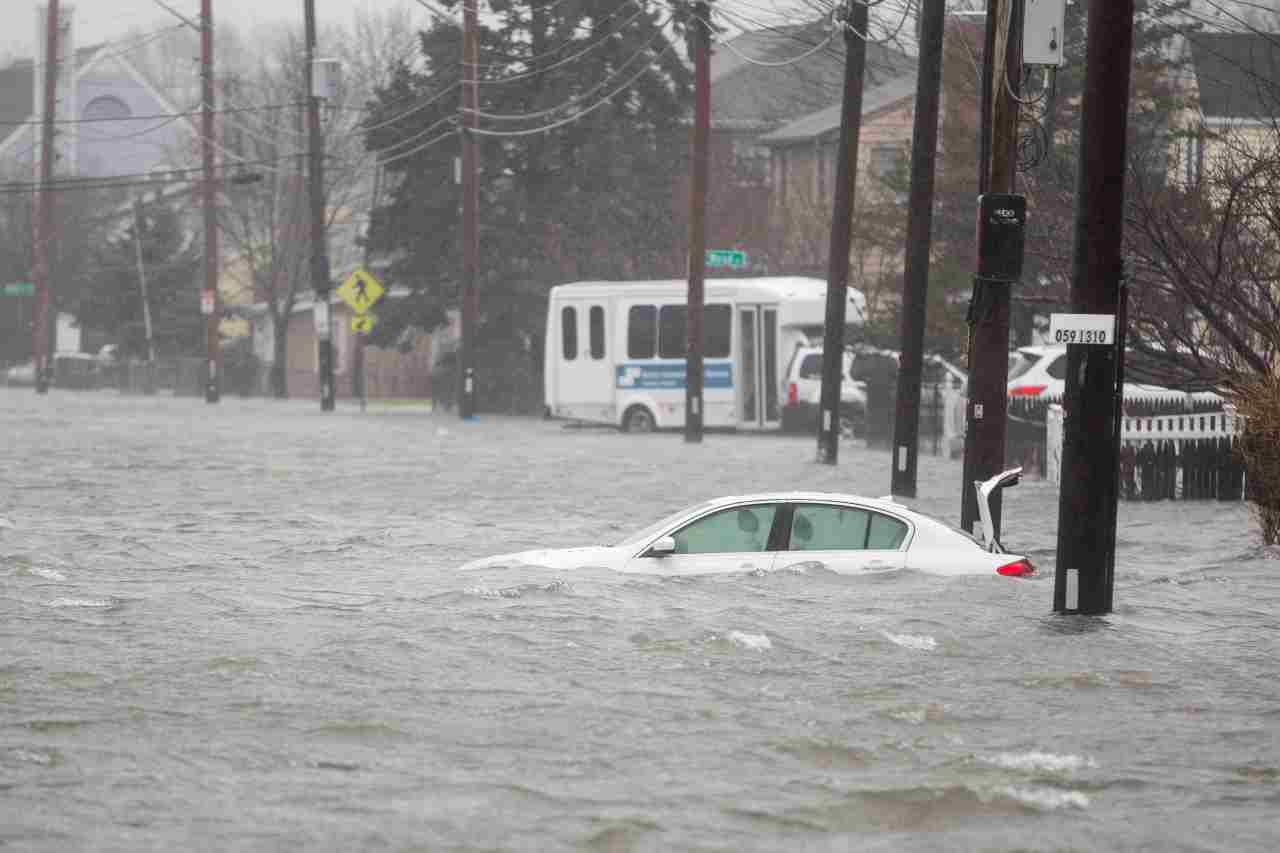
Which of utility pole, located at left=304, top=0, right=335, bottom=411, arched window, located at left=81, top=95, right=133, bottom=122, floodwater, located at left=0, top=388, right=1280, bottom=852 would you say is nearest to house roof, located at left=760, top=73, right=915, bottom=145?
utility pole, located at left=304, top=0, right=335, bottom=411

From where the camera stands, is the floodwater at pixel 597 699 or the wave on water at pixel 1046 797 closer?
the floodwater at pixel 597 699

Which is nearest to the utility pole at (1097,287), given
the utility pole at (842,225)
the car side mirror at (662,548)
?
the car side mirror at (662,548)

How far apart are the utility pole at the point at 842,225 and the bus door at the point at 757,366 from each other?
12276mm

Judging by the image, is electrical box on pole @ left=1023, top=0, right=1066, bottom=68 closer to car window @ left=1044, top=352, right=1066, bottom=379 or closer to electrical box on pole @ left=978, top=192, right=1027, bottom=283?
electrical box on pole @ left=978, top=192, right=1027, bottom=283

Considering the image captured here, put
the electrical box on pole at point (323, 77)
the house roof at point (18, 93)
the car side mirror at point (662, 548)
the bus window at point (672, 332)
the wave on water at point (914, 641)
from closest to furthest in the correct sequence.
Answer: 1. the wave on water at point (914, 641)
2. the car side mirror at point (662, 548)
3. the bus window at point (672, 332)
4. the electrical box on pole at point (323, 77)
5. the house roof at point (18, 93)

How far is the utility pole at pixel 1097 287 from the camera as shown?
14.2 metres

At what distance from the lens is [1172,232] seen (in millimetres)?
21062

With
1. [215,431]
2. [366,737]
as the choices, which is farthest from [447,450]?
[366,737]

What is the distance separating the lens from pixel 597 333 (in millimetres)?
45438

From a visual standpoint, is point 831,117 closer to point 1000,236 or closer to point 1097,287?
point 1000,236

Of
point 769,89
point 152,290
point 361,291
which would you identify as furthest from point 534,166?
point 769,89

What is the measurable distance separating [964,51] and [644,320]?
45.0ft

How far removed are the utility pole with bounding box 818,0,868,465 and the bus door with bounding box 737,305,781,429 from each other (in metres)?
12.3

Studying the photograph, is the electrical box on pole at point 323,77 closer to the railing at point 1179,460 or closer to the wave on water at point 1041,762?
the railing at point 1179,460
